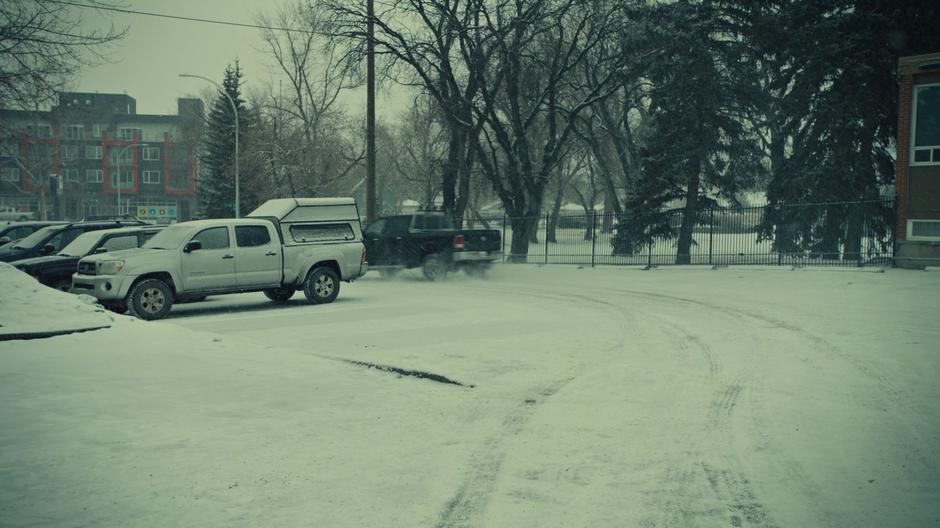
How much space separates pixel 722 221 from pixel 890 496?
909 inches

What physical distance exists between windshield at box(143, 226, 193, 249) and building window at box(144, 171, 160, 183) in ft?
330

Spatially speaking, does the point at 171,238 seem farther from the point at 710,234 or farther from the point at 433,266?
the point at 710,234

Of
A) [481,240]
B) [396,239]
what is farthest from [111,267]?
[481,240]

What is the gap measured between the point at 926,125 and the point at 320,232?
1813 centimetres

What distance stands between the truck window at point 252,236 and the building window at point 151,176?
10096 centimetres

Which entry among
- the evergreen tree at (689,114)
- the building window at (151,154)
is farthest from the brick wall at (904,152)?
the building window at (151,154)

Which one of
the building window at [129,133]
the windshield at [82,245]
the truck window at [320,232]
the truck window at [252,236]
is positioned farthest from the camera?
the building window at [129,133]

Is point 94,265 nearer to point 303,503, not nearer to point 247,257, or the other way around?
point 247,257

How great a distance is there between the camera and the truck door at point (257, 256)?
15.2 meters

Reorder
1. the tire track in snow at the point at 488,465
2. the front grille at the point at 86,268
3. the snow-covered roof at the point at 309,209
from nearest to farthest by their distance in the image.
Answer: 1. the tire track in snow at the point at 488,465
2. the front grille at the point at 86,268
3. the snow-covered roof at the point at 309,209

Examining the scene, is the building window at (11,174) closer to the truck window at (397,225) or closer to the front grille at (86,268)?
the truck window at (397,225)

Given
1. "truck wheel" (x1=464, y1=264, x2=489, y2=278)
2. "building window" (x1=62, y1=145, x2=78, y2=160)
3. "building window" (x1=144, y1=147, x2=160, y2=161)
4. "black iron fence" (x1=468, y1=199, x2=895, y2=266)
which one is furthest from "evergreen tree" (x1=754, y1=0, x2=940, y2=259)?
"building window" (x1=62, y1=145, x2=78, y2=160)

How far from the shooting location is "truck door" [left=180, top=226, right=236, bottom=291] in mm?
14539

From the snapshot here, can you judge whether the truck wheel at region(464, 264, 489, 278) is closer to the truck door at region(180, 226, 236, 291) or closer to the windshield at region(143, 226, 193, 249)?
the truck door at region(180, 226, 236, 291)
